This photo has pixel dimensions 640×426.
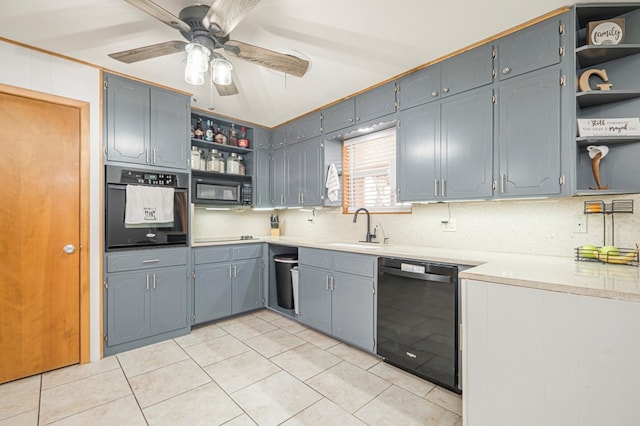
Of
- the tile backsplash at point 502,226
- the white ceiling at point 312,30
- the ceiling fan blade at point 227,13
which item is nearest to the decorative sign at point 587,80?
the white ceiling at point 312,30

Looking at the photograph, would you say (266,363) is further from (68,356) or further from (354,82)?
(354,82)

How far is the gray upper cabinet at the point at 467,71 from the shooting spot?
212cm

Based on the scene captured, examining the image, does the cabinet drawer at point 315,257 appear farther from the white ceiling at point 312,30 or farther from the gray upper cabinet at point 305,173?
the white ceiling at point 312,30

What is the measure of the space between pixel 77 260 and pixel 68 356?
31.6 inches

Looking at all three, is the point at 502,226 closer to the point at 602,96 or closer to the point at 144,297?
the point at 602,96

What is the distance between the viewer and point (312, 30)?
1.99 metres

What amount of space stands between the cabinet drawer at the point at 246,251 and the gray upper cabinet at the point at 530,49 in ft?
9.86

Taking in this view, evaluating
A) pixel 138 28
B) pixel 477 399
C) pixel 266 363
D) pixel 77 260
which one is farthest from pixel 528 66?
pixel 77 260

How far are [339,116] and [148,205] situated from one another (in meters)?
2.20

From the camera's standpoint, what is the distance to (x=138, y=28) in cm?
197

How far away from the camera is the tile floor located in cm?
175

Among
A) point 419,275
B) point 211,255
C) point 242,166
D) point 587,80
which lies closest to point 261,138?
point 242,166

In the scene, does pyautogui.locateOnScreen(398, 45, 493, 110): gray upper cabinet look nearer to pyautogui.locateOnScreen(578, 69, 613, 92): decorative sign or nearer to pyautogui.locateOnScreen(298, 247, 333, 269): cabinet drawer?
pyautogui.locateOnScreen(578, 69, 613, 92): decorative sign

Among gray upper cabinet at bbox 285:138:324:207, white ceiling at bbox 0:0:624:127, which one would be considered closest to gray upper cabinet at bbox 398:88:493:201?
white ceiling at bbox 0:0:624:127
